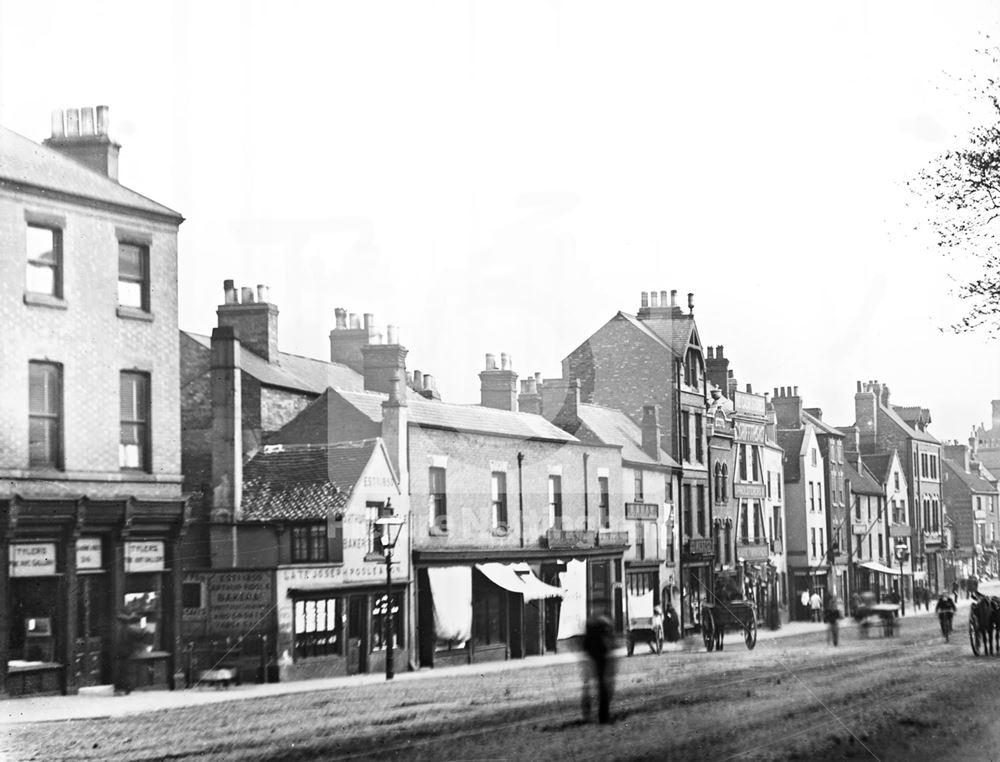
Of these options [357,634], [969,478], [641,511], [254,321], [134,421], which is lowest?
[357,634]

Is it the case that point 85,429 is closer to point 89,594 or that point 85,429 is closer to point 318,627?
point 89,594

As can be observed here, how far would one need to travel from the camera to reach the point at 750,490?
55062 millimetres

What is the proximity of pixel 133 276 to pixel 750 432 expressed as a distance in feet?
122

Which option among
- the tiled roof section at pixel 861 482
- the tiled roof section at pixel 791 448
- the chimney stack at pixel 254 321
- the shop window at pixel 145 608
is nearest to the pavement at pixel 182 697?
the shop window at pixel 145 608

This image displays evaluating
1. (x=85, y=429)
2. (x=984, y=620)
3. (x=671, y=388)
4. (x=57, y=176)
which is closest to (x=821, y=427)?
(x=671, y=388)

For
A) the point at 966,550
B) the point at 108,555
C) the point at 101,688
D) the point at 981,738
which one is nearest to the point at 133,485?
the point at 108,555

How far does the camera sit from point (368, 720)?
18344 mm

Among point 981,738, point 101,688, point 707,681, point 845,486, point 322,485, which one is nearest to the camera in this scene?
point 981,738

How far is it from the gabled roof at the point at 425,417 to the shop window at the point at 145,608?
6148 mm

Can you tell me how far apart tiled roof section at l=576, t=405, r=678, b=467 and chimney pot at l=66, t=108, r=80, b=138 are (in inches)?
797

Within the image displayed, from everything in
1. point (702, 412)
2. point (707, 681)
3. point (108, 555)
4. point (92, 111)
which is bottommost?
point (707, 681)

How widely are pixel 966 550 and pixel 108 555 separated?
40.1 metres

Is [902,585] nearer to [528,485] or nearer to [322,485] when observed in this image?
[528,485]

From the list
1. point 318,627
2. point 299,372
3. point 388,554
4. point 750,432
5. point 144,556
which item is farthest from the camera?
point 750,432
